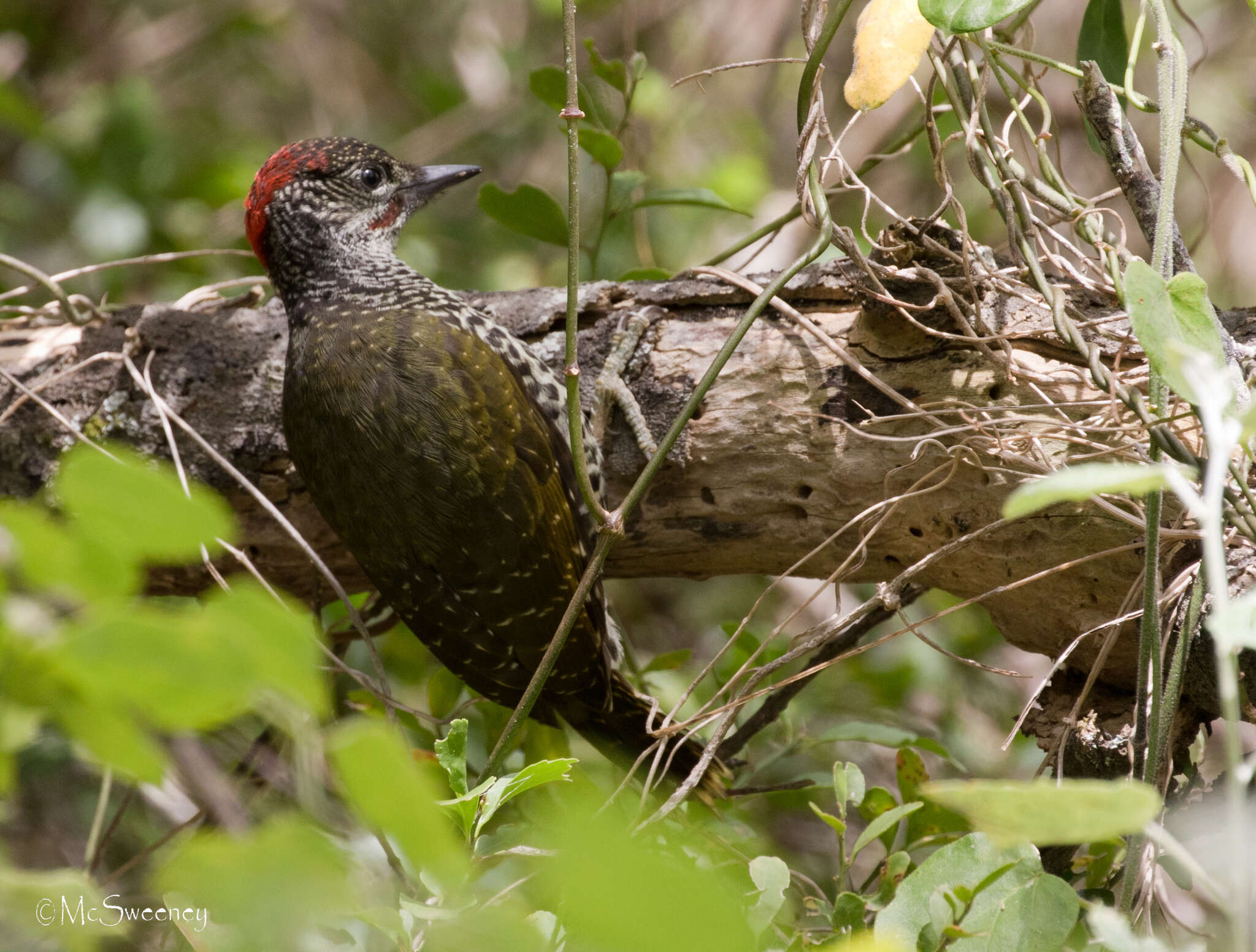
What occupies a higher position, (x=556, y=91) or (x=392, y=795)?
(x=556, y=91)

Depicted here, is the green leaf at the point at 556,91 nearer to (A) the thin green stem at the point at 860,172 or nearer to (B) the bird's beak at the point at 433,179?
(B) the bird's beak at the point at 433,179

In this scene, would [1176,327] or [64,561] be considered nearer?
[64,561]

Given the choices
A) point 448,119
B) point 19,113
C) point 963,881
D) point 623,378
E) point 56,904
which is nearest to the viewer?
point 56,904

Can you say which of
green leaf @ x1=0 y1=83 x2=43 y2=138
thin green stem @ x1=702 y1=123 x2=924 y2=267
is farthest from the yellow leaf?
green leaf @ x1=0 y1=83 x2=43 y2=138

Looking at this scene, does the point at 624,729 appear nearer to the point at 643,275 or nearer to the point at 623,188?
the point at 643,275

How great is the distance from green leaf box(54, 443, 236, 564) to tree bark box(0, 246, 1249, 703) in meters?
1.09

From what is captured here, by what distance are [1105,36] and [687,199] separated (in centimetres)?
76

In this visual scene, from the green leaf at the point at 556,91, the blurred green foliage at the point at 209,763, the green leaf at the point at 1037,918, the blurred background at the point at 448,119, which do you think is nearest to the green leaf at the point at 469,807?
the blurred green foliage at the point at 209,763

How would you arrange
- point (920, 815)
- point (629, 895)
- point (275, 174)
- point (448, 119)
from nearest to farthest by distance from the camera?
point (629, 895), point (920, 815), point (275, 174), point (448, 119)

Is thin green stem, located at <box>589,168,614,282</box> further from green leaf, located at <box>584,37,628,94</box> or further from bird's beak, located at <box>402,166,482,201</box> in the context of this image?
bird's beak, located at <box>402,166,482,201</box>

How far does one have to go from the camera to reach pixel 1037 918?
0.97 meters

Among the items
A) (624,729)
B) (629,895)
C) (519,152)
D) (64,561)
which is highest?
(64,561)

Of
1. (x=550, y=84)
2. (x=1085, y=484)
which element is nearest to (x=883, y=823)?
(x=1085, y=484)

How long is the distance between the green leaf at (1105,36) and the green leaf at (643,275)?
0.82 metres
